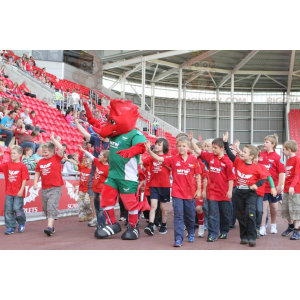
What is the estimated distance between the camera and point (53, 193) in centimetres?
589

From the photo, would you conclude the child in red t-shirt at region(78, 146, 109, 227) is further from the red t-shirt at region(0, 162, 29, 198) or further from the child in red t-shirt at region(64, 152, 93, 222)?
the red t-shirt at region(0, 162, 29, 198)

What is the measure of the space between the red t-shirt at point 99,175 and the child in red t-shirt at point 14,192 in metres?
1.21

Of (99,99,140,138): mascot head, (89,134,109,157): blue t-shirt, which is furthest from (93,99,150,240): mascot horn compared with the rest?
(89,134,109,157): blue t-shirt

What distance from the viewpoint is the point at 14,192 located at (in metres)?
6.02

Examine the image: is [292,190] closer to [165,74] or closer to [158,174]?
[158,174]

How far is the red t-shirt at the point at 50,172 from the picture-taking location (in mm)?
5902

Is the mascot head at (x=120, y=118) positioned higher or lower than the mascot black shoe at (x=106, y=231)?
higher

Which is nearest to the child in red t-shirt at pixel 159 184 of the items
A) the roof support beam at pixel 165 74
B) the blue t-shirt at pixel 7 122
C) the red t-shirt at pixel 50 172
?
the red t-shirt at pixel 50 172

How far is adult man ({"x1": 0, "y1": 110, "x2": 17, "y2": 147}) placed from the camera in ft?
30.2

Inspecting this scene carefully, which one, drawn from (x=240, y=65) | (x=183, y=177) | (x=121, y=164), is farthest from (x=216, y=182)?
(x=240, y=65)

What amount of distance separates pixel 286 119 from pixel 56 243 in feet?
102

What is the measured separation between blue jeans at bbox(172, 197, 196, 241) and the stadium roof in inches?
726

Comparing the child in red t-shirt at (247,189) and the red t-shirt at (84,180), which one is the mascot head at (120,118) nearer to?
the child in red t-shirt at (247,189)

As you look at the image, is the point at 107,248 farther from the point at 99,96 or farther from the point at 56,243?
the point at 99,96
